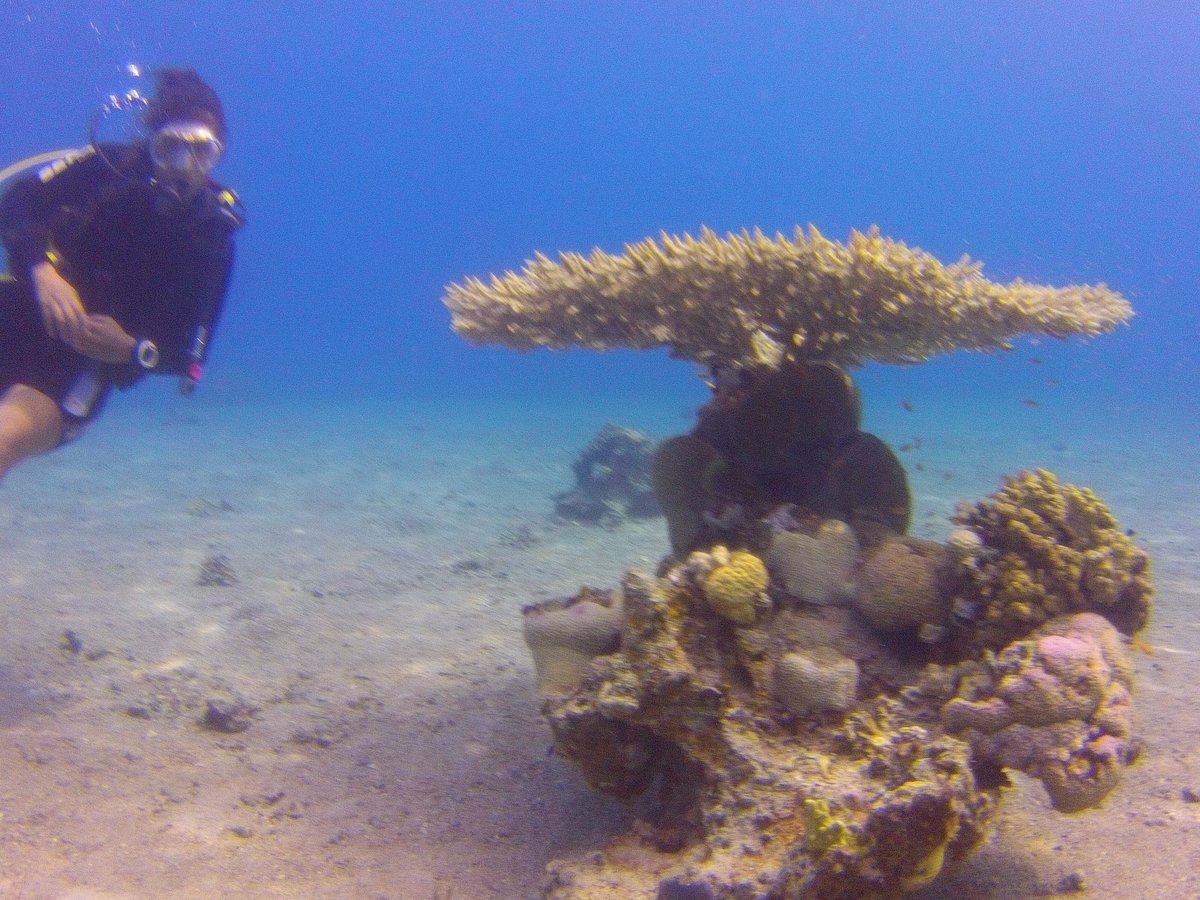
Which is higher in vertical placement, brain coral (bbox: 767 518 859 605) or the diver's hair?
the diver's hair

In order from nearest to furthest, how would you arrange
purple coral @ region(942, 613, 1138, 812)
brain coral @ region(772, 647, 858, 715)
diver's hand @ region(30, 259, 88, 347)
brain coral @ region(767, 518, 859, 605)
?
purple coral @ region(942, 613, 1138, 812)
brain coral @ region(772, 647, 858, 715)
brain coral @ region(767, 518, 859, 605)
diver's hand @ region(30, 259, 88, 347)

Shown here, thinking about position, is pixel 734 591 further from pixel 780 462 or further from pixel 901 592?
pixel 780 462

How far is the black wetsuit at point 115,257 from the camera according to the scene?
4734mm

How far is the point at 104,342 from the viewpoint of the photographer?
4.58 m

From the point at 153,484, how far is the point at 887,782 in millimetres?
14506

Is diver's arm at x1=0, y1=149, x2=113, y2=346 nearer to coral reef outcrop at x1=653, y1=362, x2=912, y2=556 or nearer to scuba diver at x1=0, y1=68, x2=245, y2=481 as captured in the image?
scuba diver at x1=0, y1=68, x2=245, y2=481

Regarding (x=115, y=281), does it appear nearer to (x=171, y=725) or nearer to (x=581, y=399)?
(x=171, y=725)

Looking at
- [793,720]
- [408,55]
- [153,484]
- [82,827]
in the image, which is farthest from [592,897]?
[408,55]

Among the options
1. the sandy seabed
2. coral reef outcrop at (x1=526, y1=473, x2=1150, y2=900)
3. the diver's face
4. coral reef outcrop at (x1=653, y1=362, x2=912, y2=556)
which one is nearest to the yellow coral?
coral reef outcrop at (x1=526, y1=473, x2=1150, y2=900)

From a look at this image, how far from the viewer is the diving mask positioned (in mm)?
5113

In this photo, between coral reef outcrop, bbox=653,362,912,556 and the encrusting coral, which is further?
coral reef outcrop, bbox=653,362,912,556

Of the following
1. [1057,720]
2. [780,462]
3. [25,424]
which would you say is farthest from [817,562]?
[25,424]

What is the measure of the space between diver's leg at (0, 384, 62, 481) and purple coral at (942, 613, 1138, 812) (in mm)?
Answer: 5498

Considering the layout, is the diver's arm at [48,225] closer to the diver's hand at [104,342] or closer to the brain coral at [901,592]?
the diver's hand at [104,342]
